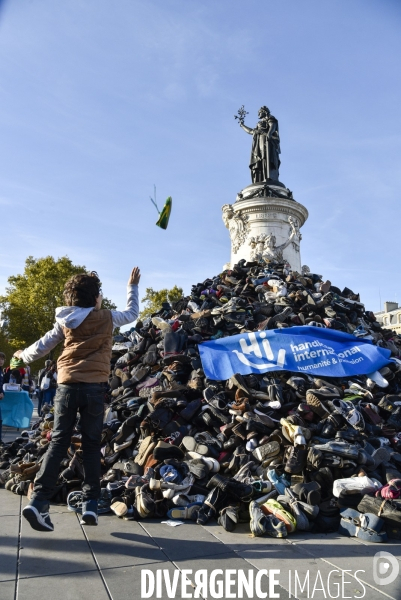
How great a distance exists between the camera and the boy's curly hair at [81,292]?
420 cm

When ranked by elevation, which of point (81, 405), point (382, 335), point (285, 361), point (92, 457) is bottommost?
point (92, 457)

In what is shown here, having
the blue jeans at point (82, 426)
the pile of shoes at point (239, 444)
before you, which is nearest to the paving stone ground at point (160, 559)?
the pile of shoes at point (239, 444)

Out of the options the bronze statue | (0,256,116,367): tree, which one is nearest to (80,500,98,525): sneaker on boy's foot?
the bronze statue

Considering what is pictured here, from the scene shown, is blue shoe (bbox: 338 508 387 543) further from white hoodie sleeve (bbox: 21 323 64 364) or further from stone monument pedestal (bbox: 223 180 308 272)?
stone monument pedestal (bbox: 223 180 308 272)

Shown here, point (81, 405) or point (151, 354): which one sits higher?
point (151, 354)

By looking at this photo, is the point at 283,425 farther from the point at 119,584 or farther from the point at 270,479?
the point at 119,584

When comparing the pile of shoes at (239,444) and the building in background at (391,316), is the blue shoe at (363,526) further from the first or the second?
the building in background at (391,316)

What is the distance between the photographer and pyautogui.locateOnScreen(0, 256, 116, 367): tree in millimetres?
36375

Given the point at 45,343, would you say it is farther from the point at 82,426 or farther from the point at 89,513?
the point at 89,513

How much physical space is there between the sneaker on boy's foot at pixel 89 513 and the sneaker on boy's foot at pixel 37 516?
266 mm

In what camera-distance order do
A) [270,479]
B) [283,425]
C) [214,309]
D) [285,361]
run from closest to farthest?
[270,479] → [283,425] → [285,361] → [214,309]

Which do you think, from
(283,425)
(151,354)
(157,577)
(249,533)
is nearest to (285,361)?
(283,425)

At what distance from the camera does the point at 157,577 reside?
3.11 m

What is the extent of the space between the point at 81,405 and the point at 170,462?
5.20ft
